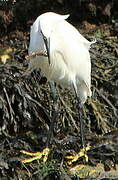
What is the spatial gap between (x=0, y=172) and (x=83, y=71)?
114 centimetres

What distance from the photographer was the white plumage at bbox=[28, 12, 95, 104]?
16.0 ft

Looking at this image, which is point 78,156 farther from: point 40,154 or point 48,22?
point 48,22

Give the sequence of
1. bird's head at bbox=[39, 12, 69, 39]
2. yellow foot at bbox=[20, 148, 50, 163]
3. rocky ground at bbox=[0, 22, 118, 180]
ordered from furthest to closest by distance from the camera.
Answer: yellow foot at bbox=[20, 148, 50, 163], rocky ground at bbox=[0, 22, 118, 180], bird's head at bbox=[39, 12, 69, 39]

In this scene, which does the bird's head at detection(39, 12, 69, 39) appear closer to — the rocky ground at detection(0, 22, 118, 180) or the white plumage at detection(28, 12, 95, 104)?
the white plumage at detection(28, 12, 95, 104)

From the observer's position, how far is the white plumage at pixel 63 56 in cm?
489

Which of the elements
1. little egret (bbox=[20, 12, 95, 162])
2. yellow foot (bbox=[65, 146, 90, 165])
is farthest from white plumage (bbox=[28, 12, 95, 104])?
yellow foot (bbox=[65, 146, 90, 165])

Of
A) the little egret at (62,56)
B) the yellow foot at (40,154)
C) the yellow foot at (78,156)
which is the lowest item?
the yellow foot at (78,156)

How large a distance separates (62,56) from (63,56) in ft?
0.04

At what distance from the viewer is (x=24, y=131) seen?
18.9 ft

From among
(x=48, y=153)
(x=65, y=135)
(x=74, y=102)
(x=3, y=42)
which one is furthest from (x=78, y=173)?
(x=3, y=42)

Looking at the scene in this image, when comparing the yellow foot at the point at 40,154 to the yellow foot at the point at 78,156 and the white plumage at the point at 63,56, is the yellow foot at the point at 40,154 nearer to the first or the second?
the yellow foot at the point at 78,156

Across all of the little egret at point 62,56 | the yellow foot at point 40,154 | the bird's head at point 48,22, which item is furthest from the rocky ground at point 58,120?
the bird's head at point 48,22

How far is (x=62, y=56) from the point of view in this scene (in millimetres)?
5055

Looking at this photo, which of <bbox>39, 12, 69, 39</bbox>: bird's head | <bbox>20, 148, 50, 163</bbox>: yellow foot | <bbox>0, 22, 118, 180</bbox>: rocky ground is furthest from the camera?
<bbox>20, 148, 50, 163</bbox>: yellow foot
